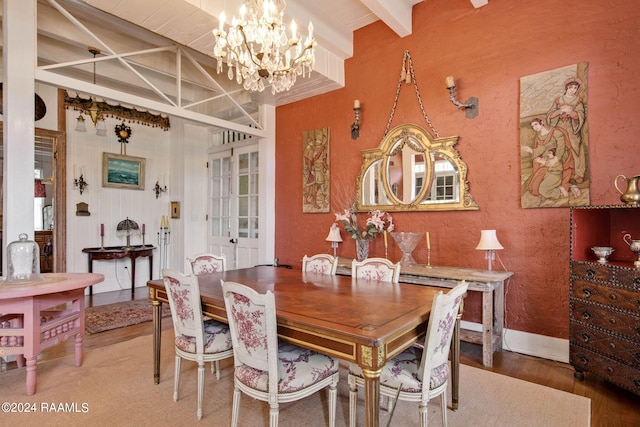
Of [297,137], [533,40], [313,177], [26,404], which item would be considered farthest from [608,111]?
[26,404]

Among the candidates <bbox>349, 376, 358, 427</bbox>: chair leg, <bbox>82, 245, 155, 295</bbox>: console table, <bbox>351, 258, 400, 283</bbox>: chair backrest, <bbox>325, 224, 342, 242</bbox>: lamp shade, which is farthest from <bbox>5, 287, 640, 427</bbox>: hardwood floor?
<bbox>82, 245, 155, 295</bbox>: console table

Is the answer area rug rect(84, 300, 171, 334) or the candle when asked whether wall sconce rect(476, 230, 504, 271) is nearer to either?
the candle

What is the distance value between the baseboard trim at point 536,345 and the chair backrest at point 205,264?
275 cm

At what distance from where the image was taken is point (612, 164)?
2.67 meters

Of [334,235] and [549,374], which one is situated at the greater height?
[334,235]

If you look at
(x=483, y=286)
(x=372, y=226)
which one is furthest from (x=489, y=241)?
(x=372, y=226)

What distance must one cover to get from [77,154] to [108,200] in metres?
0.81

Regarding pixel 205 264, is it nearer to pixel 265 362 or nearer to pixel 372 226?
pixel 265 362

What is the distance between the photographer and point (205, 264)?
3.17 meters

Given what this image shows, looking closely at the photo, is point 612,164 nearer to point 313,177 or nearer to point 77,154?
point 313,177

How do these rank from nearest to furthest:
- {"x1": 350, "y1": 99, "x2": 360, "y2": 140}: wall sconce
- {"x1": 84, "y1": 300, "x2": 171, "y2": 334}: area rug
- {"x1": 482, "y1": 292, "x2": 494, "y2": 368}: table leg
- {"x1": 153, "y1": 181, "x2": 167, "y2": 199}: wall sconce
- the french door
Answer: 1. {"x1": 482, "y1": 292, "x2": 494, "y2": 368}: table leg
2. {"x1": 84, "y1": 300, "x2": 171, "y2": 334}: area rug
3. {"x1": 350, "y1": 99, "x2": 360, "y2": 140}: wall sconce
4. the french door
5. {"x1": 153, "y1": 181, "x2": 167, "y2": 199}: wall sconce

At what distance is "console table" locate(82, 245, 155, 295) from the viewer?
5113 mm

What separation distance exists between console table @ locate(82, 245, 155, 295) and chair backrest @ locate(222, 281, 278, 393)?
4289 mm

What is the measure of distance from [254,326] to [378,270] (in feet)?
4.34
